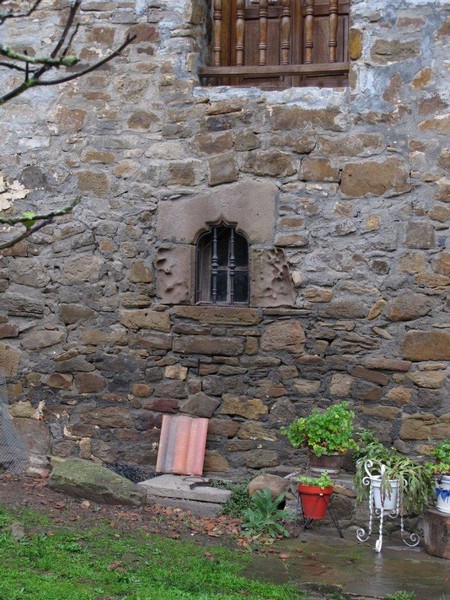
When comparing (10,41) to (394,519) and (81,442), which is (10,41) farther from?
(394,519)

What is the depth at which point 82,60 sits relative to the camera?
6156 mm

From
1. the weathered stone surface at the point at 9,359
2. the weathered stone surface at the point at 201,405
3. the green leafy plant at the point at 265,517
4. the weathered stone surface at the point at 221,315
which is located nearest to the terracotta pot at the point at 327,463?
the green leafy plant at the point at 265,517

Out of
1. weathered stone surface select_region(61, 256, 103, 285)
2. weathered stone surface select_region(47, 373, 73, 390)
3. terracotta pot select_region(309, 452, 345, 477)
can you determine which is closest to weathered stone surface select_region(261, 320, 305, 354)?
terracotta pot select_region(309, 452, 345, 477)

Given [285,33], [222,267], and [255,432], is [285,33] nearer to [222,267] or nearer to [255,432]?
[222,267]

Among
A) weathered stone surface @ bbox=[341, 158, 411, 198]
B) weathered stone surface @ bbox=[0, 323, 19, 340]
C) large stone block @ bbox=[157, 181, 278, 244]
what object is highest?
weathered stone surface @ bbox=[341, 158, 411, 198]

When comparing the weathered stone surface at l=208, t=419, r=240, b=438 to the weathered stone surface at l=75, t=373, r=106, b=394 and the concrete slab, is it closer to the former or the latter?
the concrete slab

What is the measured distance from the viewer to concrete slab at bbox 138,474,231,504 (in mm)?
5461

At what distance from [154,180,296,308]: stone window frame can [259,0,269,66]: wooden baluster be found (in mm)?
921

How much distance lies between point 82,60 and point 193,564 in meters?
3.72

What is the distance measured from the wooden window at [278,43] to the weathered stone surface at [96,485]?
9.48ft

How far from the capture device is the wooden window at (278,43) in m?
5.83

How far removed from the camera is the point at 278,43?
20.0 feet

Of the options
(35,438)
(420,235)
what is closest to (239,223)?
(420,235)

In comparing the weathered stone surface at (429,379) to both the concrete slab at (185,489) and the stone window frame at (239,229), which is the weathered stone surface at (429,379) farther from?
the concrete slab at (185,489)
